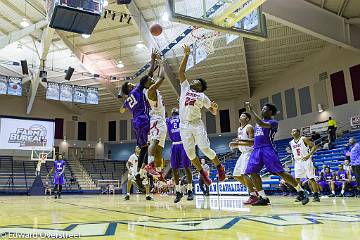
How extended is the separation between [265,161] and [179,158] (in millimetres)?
1849

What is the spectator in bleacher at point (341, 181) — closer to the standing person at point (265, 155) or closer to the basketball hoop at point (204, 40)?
the standing person at point (265, 155)

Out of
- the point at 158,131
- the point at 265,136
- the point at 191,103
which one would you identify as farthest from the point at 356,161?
the point at 158,131

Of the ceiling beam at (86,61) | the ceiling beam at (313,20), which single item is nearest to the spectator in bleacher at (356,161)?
the ceiling beam at (313,20)

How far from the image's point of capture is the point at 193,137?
17.4 ft

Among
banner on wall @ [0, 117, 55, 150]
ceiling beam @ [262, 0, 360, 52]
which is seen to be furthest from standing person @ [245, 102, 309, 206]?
banner on wall @ [0, 117, 55, 150]

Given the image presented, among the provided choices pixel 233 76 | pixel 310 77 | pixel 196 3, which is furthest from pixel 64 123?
pixel 196 3

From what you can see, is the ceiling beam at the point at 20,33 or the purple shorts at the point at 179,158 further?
the ceiling beam at the point at 20,33

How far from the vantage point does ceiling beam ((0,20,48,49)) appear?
16.5 metres

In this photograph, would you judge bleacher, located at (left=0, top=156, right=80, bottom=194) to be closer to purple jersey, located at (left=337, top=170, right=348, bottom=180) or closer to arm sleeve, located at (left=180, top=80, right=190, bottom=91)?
purple jersey, located at (left=337, top=170, right=348, bottom=180)

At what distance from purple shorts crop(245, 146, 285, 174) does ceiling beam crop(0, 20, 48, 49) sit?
14.4 meters

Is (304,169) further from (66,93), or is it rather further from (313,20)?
(66,93)

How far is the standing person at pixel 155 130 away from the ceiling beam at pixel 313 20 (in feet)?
27.1

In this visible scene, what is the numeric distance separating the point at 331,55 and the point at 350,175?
11.5 m

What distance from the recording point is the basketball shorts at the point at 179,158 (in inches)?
251
